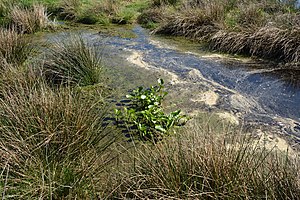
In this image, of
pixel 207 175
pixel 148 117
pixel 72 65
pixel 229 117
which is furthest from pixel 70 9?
pixel 207 175

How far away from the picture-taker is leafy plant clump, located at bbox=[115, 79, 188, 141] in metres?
3.39

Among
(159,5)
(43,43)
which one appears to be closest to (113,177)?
(43,43)

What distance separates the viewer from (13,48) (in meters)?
5.10

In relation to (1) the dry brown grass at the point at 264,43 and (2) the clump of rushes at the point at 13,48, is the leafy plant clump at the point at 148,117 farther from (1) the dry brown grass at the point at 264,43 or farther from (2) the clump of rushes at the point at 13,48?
(1) the dry brown grass at the point at 264,43

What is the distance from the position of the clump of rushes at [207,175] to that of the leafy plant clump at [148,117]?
0.98 m

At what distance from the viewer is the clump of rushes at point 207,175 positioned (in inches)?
75.1

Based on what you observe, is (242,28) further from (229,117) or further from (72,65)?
(72,65)

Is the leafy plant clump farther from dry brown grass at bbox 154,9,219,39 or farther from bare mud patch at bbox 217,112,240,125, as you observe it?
dry brown grass at bbox 154,9,219,39

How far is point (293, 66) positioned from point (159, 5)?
5.65 meters

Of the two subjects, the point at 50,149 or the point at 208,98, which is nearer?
the point at 50,149

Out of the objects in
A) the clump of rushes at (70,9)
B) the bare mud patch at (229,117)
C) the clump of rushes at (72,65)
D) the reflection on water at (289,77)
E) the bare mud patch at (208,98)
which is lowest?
the bare mud patch at (229,117)

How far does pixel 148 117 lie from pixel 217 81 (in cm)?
200

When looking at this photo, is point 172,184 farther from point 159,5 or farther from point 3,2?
point 3,2

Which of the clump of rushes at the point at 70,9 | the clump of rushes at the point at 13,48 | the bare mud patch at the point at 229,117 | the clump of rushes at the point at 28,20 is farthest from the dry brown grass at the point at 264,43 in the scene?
the clump of rushes at the point at 70,9
